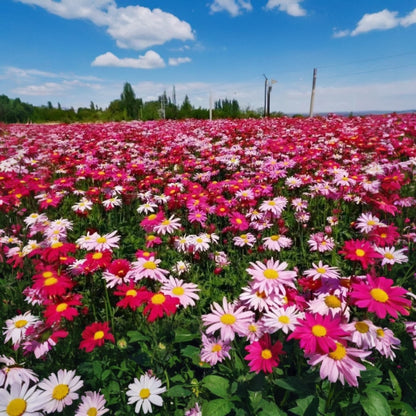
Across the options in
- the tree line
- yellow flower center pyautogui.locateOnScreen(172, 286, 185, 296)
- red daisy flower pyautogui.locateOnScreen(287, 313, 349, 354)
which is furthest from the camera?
the tree line

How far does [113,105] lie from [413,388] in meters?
40.7

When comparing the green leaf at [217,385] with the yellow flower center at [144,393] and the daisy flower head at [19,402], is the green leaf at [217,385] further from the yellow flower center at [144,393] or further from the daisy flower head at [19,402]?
the daisy flower head at [19,402]

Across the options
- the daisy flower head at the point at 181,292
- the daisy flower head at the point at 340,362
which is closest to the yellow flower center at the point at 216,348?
the daisy flower head at the point at 181,292

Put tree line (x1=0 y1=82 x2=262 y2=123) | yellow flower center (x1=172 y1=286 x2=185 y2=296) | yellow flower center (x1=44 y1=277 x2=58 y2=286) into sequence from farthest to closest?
tree line (x1=0 y1=82 x2=262 y2=123) < yellow flower center (x1=172 y1=286 x2=185 y2=296) < yellow flower center (x1=44 y1=277 x2=58 y2=286)

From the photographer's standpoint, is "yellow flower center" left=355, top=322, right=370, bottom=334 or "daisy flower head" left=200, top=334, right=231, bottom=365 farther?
"daisy flower head" left=200, top=334, right=231, bottom=365

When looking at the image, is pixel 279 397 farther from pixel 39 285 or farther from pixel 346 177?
pixel 346 177

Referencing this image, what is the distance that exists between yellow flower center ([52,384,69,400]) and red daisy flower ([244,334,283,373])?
2.83 ft

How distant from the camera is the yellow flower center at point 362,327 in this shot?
3.42ft

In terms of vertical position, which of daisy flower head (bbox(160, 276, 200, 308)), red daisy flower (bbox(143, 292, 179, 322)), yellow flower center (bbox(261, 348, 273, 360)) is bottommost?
yellow flower center (bbox(261, 348, 273, 360))

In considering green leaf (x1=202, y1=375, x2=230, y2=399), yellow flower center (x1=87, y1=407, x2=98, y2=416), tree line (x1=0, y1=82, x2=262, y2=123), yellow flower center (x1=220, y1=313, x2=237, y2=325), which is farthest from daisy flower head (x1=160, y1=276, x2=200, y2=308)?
tree line (x1=0, y1=82, x2=262, y2=123)

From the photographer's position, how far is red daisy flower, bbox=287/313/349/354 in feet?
Result: 2.95

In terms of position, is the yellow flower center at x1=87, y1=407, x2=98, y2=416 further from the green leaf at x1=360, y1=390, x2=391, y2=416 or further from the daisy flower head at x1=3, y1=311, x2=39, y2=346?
the green leaf at x1=360, y1=390, x2=391, y2=416

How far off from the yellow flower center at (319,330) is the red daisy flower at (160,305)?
24.4 inches

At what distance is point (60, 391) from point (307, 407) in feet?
3.57
